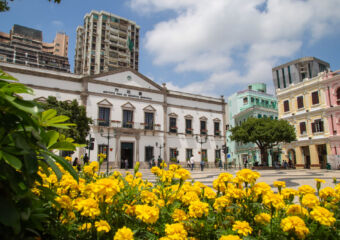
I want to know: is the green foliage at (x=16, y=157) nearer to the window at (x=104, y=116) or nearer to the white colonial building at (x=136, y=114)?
the white colonial building at (x=136, y=114)

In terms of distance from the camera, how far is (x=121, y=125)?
2598 cm

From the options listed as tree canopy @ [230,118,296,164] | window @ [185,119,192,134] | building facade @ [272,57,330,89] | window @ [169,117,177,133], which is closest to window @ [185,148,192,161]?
window @ [185,119,192,134]

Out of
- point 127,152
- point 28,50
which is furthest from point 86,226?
point 28,50

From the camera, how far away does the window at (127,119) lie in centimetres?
2642

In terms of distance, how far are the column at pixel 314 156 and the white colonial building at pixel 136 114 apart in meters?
10.6

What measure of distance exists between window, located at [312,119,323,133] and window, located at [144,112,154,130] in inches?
765

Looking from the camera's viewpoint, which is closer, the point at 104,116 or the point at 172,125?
the point at 104,116

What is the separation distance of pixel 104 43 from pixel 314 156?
171 feet

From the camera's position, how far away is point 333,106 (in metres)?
25.6

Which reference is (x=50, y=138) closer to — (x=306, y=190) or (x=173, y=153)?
(x=306, y=190)

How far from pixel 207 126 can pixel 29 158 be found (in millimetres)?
31950

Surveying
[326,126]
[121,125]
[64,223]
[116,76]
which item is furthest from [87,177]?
[326,126]

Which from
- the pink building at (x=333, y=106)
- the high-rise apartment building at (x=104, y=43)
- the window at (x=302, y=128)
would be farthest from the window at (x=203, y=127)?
the high-rise apartment building at (x=104, y=43)

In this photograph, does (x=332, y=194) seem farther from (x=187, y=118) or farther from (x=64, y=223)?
(x=187, y=118)
